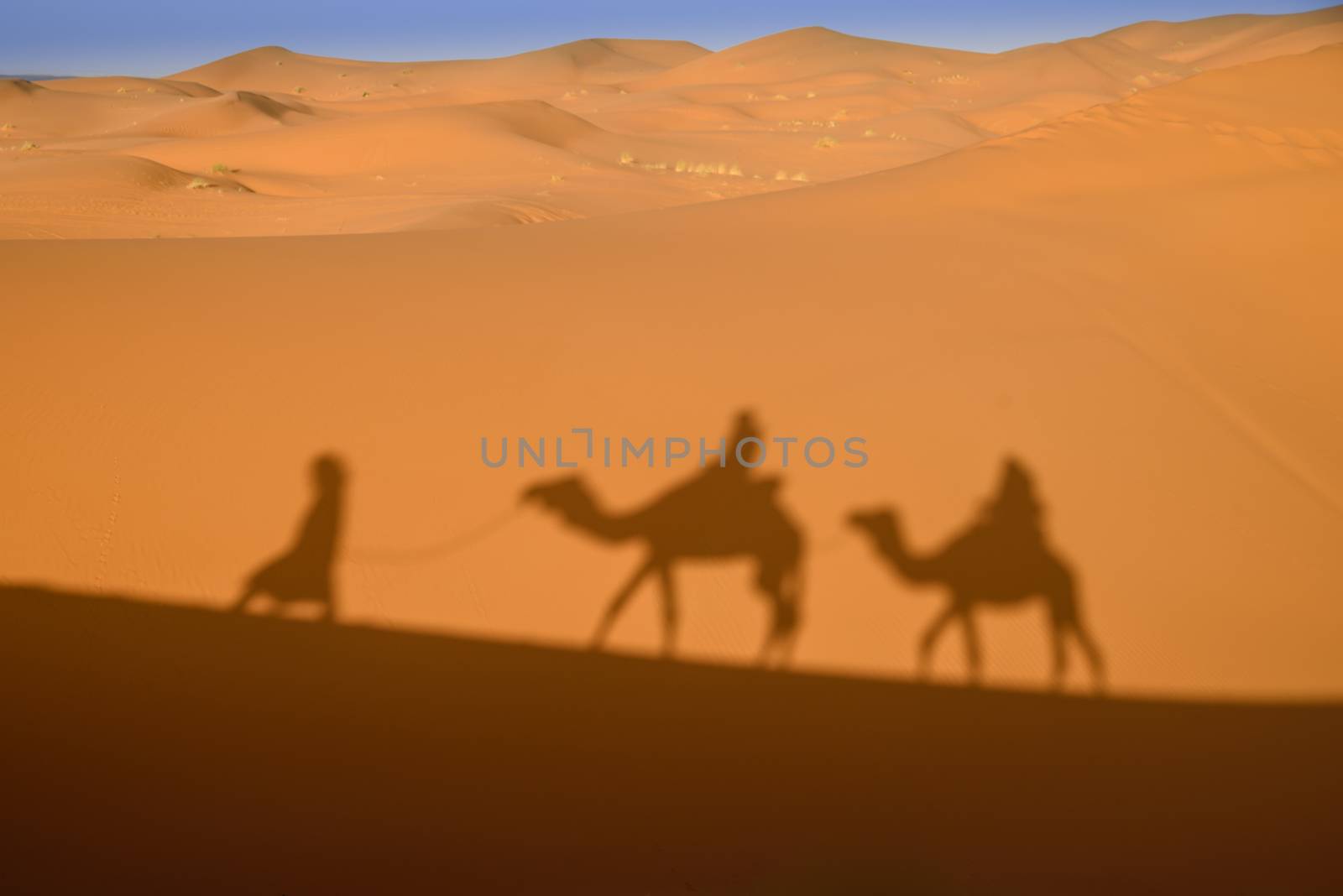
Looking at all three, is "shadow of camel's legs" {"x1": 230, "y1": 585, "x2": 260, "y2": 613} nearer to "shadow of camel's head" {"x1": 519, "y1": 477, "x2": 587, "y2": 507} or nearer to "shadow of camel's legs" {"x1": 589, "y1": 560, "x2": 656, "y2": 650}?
"shadow of camel's head" {"x1": 519, "y1": 477, "x2": 587, "y2": 507}

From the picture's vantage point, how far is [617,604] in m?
3.34

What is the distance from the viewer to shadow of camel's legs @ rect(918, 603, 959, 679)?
3309 millimetres

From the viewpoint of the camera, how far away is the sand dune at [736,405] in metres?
3.35

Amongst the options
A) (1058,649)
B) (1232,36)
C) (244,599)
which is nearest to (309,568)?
(244,599)

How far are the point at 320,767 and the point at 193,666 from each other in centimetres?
62

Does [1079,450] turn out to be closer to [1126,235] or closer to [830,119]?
[1126,235]

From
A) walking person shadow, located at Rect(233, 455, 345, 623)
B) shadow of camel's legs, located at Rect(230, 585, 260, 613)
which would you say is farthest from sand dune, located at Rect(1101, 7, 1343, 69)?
shadow of camel's legs, located at Rect(230, 585, 260, 613)

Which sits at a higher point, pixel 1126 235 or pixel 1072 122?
pixel 1072 122

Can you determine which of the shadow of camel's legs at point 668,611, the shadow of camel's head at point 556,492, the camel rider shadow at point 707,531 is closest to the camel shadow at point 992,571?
the camel rider shadow at point 707,531

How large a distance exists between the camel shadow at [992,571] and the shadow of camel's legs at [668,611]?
0.89 metres

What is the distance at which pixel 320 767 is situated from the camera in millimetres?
2779

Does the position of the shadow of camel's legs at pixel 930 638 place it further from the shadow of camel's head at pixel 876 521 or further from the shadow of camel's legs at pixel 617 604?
the shadow of camel's legs at pixel 617 604

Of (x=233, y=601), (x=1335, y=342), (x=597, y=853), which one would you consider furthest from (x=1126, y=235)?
(x=233, y=601)

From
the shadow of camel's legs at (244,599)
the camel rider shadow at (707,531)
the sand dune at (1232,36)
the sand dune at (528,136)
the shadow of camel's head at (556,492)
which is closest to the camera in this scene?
the shadow of camel's legs at (244,599)
